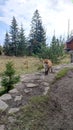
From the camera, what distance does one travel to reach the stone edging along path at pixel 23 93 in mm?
3502

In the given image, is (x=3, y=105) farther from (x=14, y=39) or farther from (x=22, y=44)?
A: (x=14, y=39)

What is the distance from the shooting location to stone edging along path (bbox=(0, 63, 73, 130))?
11.5ft

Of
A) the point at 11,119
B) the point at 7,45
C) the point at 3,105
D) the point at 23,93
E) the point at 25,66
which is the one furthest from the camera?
the point at 7,45

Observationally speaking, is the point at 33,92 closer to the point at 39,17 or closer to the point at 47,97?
the point at 47,97

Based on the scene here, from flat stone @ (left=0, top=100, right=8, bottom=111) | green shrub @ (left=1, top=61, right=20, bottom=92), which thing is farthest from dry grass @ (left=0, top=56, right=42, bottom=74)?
flat stone @ (left=0, top=100, right=8, bottom=111)

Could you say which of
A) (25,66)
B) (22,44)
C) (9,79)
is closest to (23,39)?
(22,44)

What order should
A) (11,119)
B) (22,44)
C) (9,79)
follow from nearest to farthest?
(11,119) → (9,79) → (22,44)

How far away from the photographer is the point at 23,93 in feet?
13.1

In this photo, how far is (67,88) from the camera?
4.00 m

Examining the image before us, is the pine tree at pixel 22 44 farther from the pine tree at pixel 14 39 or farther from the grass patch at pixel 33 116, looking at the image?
the grass patch at pixel 33 116

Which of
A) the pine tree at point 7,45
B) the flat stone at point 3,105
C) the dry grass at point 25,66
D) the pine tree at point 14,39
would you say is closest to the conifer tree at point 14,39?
the pine tree at point 14,39

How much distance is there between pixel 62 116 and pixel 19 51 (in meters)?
27.3

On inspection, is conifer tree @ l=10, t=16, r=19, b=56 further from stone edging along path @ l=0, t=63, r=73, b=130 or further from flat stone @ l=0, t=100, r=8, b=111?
flat stone @ l=0, t=100, r=8, b=111

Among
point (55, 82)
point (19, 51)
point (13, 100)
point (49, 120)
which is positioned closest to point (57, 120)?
point (49, 120)
